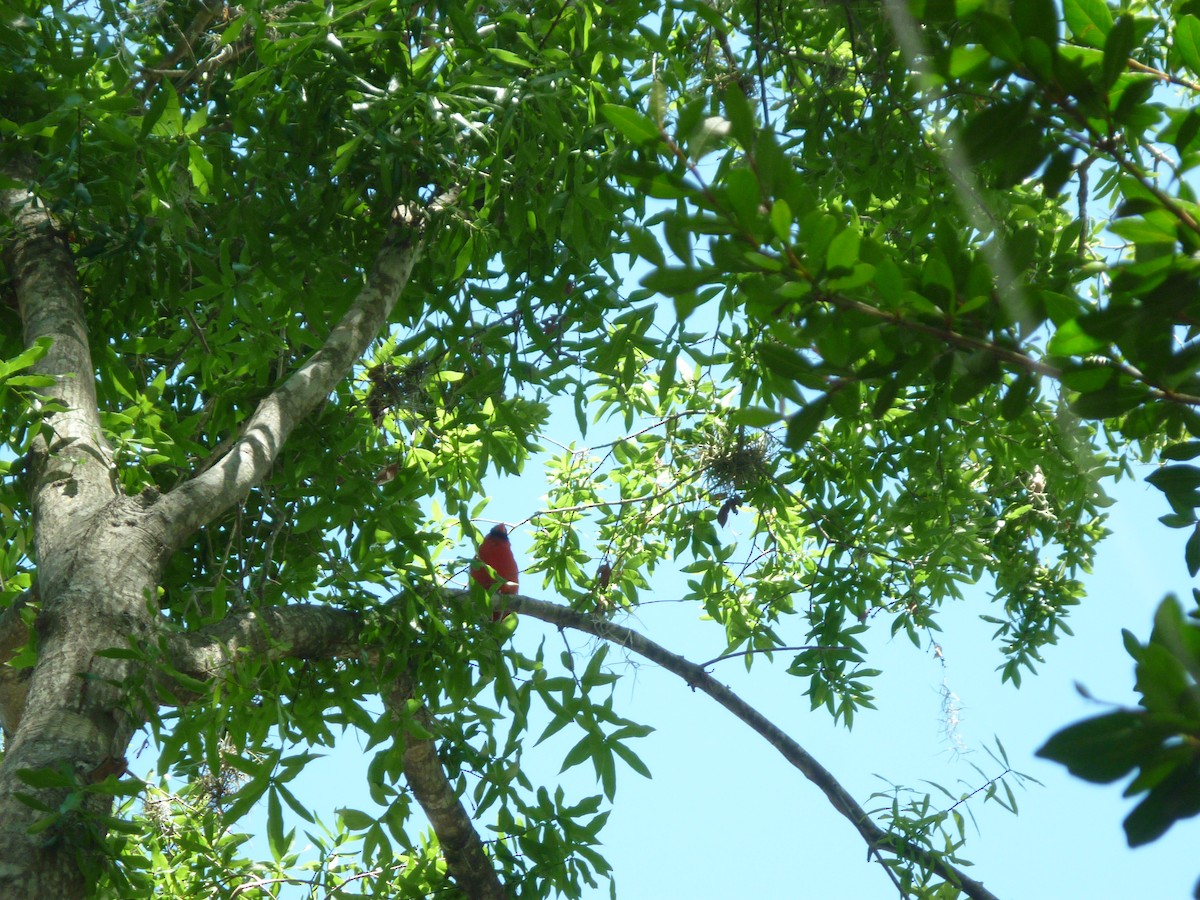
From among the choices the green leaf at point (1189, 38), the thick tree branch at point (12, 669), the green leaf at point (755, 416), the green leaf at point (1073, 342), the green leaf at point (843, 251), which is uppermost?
the thick tree branch at point (12, 669)

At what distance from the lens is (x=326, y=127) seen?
241cm

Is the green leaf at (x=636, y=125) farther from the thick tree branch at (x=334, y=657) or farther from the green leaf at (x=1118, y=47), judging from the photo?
the thick tree branch at (x=334, y=657)

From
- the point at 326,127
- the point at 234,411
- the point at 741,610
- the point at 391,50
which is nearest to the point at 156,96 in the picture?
the point at 326,127

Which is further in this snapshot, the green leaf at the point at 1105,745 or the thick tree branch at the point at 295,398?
the thick tree branch at the point at 295,398

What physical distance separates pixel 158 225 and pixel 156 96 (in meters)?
0.48

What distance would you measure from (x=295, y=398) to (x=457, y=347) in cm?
56

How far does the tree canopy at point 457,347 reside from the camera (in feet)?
2.49

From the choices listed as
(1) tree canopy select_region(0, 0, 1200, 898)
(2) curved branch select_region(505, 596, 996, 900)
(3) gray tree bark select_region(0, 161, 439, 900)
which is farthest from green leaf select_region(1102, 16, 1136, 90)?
(2) curved branch select_region(505, 596, 996, 900)

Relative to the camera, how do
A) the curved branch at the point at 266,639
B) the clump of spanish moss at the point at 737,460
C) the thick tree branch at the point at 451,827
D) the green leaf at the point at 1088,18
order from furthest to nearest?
the clump of spanish moss at the point at 737,460 < the thick tree branch at the point at 451,827 < the curved branch at the point at 266,639 < the green leaf at the point at 1088,18

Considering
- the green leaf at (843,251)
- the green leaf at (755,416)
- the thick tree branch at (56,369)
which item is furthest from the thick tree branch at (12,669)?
the green leaf at (843,251)

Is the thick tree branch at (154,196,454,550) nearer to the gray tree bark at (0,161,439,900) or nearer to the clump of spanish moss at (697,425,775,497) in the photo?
the gray tree bark at (0,161,439,900)

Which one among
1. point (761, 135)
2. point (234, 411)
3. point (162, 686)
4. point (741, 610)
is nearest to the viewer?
point (761, 135)

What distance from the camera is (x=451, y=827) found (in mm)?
2900

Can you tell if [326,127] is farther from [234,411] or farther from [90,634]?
[90,634]
